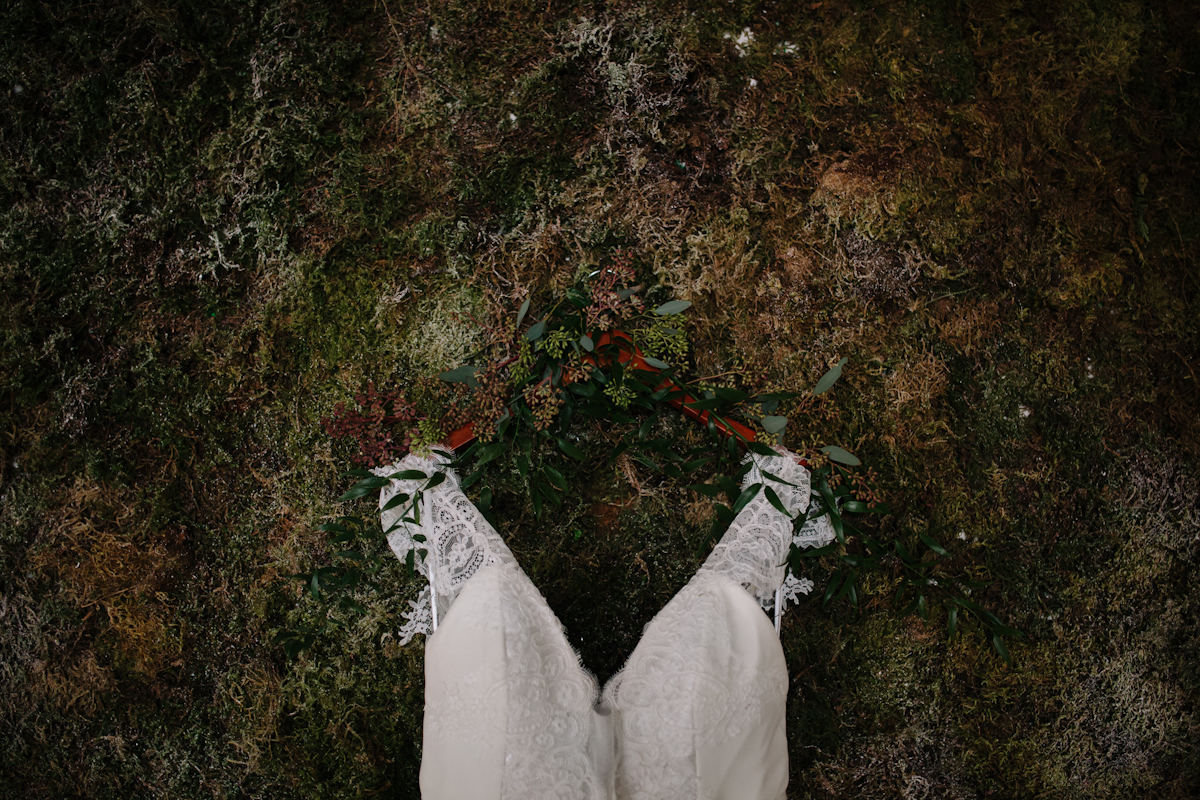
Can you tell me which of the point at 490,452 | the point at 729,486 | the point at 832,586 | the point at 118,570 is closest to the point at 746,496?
the point at 729,486

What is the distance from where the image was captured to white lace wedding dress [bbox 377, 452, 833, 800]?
1.35 meters

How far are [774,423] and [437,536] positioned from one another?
88 cm

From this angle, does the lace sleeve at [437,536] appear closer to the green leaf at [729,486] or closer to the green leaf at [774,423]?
the green leaf at [729,486]

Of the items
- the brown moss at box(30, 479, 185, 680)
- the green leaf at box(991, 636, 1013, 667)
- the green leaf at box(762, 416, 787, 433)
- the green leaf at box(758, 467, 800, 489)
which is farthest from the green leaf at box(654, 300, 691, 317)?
the brown moss at box(30, 479, 185, 680)

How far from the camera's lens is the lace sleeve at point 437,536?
157cm

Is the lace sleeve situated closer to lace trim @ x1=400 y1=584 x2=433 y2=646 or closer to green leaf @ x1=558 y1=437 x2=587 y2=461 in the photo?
lace trim @ x1=400 y1=584 x2=433 y2=646

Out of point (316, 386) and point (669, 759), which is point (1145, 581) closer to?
point (669, 759)

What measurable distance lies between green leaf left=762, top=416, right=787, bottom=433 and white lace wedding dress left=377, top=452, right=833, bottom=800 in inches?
13.3

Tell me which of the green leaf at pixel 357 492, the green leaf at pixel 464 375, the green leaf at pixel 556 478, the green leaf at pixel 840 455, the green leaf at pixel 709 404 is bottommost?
the green leaf at pixel 840 455

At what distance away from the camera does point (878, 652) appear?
1.86m

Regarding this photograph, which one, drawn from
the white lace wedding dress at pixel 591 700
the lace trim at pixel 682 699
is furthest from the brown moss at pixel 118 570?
the lace trim at pixel 682 699

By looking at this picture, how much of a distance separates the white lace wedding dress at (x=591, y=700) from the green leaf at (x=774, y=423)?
0.34 meters

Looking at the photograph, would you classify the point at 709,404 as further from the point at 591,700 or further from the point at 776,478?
the point at 591,700

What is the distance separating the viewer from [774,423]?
1637 mm
